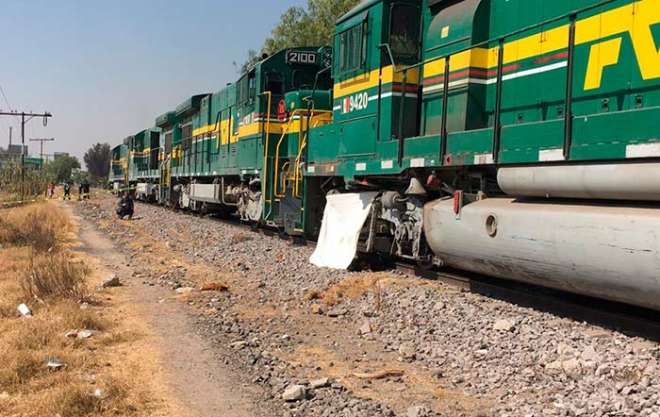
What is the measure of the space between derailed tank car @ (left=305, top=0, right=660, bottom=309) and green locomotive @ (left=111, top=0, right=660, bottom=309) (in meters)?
0.02

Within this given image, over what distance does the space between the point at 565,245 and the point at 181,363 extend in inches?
135

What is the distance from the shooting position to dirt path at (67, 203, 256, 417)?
432 cm

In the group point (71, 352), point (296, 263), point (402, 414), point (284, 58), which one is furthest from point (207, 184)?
point (402, 414)

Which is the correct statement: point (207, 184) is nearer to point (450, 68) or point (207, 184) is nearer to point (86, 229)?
point (86, 229)

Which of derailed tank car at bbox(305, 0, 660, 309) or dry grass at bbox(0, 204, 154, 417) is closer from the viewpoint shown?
dry grass at bbox(0, 204, 154, 417)

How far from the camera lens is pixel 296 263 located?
10.2 m

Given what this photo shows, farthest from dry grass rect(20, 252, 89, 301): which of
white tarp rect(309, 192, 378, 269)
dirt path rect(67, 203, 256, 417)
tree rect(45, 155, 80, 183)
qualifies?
tree rect(45, 155, 80, 183)

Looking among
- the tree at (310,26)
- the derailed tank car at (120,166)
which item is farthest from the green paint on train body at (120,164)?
the tree at (310,26)

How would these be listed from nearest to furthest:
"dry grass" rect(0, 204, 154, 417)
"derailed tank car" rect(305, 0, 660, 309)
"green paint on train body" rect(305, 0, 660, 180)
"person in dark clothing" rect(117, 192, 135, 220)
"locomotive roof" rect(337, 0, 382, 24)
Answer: "dry grass" rect(0, 204, 154, 417)
"derailed tank car" rect(305, 0, 660, 309)
"green paint on train body" rect(305, 0, 660, 180)
"locomotive roof" rect(337, 0, 382, 24)
"person in dark clothing" rect(117, 192, 135, 220)

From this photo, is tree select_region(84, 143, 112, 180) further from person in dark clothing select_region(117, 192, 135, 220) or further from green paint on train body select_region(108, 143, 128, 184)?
person in dark clothing select_region(117, 192, 135, 220)

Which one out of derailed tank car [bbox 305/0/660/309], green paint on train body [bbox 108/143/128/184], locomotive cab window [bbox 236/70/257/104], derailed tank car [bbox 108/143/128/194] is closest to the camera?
derailed tank car [bbox 305/0/660/309]

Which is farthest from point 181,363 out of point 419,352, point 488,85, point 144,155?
point 144,155

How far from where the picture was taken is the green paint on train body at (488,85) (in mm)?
5371

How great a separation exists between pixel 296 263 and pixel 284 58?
654 cm
